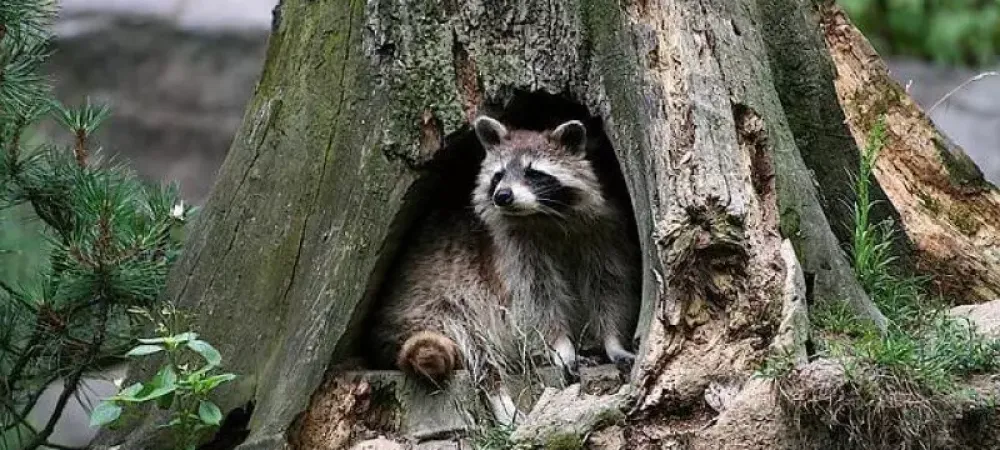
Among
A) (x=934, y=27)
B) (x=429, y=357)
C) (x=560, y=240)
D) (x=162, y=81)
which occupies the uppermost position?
(x=934, y=27)

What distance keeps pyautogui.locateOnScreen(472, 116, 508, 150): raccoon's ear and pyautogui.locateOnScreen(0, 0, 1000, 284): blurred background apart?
6.87 metres

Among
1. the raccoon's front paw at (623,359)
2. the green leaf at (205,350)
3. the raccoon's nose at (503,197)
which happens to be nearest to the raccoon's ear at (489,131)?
the raccoon's nose at (503,197)

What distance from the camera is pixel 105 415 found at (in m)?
4.30

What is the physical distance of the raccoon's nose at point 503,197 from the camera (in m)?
4.91

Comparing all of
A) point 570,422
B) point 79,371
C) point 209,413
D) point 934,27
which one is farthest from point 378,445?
point 934,27

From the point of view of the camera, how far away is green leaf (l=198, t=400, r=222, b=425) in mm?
4523

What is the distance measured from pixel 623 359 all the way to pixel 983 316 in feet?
3.64

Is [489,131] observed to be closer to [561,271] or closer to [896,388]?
[561,271]

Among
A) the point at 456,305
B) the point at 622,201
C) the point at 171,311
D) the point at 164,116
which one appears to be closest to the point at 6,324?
the point at 171,311

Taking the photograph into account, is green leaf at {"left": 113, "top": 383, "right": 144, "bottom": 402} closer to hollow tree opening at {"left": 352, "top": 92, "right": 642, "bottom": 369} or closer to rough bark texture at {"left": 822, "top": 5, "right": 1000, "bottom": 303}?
hollow tree opening at {"left": 352, "top": 92, "right": 642, "bottom": 369}

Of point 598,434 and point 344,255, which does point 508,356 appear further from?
point 598,434

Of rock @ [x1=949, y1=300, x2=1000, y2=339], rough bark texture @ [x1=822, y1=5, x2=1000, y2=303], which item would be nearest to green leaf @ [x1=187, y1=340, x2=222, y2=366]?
rock @ [x1=949, y1=300, x2=1000, y2=339]

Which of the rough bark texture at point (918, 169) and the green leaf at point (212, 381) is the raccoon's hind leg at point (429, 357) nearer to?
the green leaf at point (212, 381)

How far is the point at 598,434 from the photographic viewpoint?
3920mm
